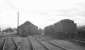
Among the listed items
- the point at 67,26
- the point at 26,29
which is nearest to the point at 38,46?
the point at 67,26

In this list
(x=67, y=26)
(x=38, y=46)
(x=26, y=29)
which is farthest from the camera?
(x=26, y=29)

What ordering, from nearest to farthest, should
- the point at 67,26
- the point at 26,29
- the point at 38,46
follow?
the point at 38,46 → the point at 67,26 → the point at 26,29

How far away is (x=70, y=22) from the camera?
105 ft

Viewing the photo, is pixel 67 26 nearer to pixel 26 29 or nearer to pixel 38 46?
pixel 38 46

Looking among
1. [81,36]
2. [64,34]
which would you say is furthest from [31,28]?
[81,36]

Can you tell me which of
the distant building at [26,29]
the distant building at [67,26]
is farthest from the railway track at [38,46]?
the distant building at [26,29]

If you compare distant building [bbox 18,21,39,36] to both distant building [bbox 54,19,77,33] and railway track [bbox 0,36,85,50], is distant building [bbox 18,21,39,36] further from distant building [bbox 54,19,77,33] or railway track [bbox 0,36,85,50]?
railway track [bbox 0,36,85,50]

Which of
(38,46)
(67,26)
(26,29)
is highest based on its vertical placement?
(67,26)

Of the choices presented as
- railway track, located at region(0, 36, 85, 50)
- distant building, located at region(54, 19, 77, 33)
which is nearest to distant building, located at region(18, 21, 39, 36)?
distant building, located at region(54, 19, 77, 33)

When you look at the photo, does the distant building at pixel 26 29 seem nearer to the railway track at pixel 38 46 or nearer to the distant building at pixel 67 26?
the distant building at pixel 67 26

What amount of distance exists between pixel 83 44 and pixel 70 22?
13.7 meters

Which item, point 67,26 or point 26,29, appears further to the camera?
point 26,29

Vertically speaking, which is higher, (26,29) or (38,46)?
(26,29)

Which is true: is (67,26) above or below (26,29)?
above
